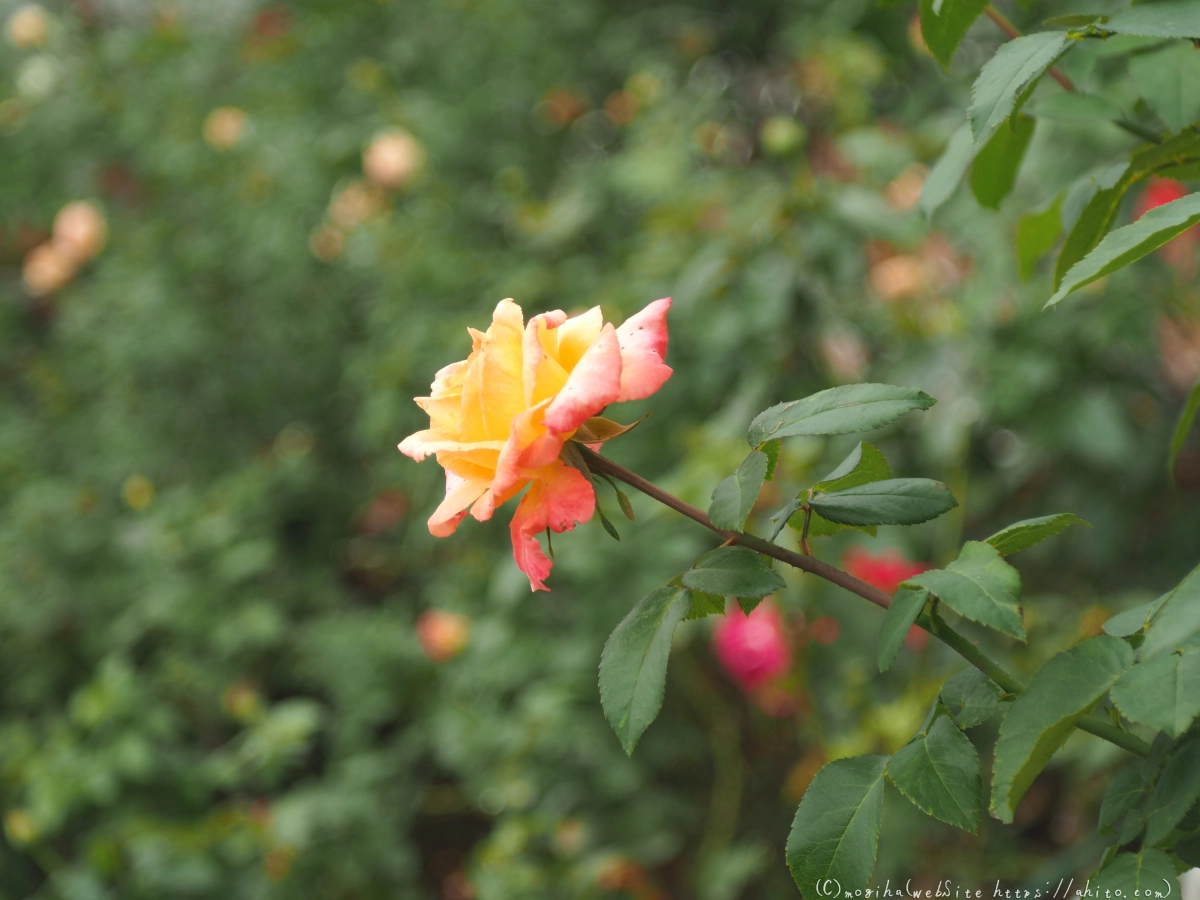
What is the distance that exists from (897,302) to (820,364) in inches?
9.2

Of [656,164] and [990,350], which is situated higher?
[656,164]

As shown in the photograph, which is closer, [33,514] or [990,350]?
[990,350]

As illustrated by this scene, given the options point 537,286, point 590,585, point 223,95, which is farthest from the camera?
point 223,95

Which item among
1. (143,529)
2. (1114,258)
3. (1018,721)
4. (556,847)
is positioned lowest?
(556,847)

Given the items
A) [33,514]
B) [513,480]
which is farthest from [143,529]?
[513,480]

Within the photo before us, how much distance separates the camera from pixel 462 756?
132 cm

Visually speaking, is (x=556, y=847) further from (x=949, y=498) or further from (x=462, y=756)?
(x=949, y=498)

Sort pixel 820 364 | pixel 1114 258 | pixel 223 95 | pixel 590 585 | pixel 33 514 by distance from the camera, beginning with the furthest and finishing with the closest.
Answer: pixel 223 95 → pixel 33 514 → pixel 590 585 → pixel 820 364 → pixel 1114 258

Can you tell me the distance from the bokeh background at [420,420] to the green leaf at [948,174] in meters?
0.07

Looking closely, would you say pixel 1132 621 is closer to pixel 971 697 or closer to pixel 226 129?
pixel 971 697

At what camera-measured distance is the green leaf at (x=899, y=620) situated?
379 millimetres

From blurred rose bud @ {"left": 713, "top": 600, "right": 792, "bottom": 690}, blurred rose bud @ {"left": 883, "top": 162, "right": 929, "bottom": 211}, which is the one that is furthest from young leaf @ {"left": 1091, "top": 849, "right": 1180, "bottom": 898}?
blurred rose bud @ {"left": 883, "top": 162, "right": 929, "bottom": 211}

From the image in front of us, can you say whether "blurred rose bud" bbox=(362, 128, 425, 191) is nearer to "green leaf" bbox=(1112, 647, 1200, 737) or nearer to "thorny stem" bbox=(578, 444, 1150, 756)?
"thorny stem" bbox=(578, 444, 1150, 756)

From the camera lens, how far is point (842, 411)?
39 centimetres
